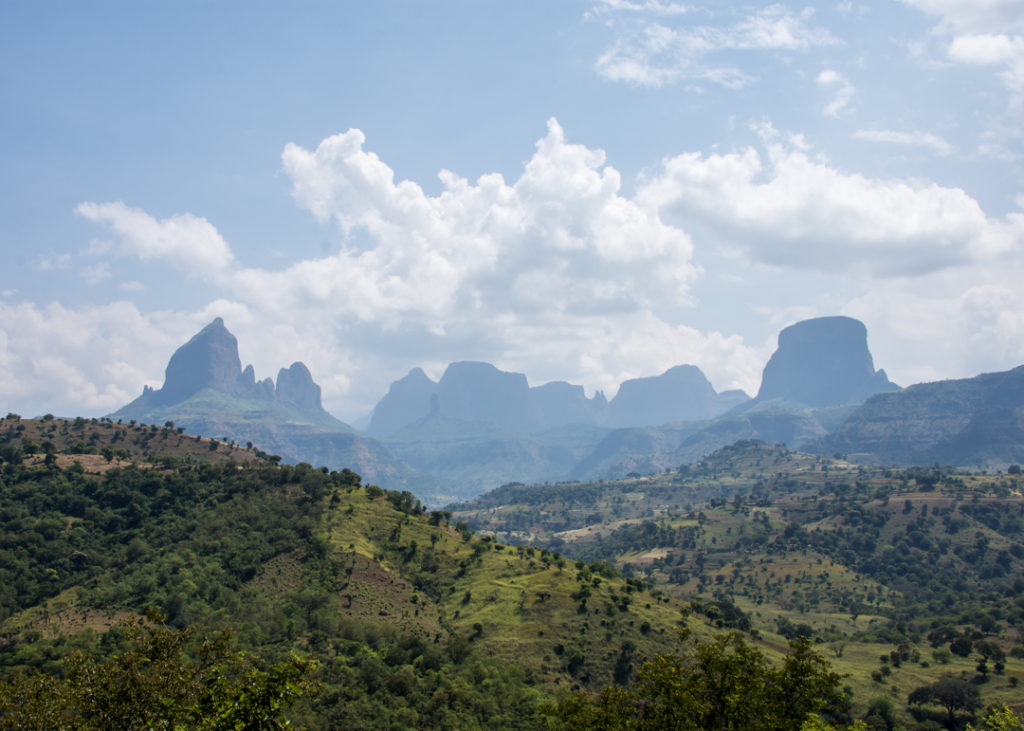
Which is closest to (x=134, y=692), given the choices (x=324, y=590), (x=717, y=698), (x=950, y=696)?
(x=717, y=698)

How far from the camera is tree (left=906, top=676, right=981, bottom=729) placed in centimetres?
9350

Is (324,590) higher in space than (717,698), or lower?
lower

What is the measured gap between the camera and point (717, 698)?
43.9 m

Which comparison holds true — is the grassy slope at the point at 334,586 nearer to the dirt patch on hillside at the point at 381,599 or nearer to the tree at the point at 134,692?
the dirt patch on hillside at the point at 381,599

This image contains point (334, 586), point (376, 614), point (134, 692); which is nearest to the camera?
point (134, 692)

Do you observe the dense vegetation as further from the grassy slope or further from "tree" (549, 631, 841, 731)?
the grassy slope

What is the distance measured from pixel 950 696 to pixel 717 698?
78.5 meters

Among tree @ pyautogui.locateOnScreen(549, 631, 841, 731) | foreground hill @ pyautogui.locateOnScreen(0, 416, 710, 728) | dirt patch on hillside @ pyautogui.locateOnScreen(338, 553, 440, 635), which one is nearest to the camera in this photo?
tree @ pyautogui.locateOnScreen(549, 631, 841, 731)

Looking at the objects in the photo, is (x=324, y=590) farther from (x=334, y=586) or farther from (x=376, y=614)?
(x=376, y=614)

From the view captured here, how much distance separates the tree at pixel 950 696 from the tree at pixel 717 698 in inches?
2877

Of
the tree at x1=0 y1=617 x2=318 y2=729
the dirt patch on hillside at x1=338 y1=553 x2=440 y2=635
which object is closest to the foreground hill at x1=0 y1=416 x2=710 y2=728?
the dirt patch on hillside at x1=338 y1=553 x2=440 y2=635

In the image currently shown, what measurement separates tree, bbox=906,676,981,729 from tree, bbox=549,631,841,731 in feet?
240

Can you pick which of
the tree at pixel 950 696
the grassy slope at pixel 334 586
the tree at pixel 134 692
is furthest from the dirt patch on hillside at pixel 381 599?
the tree at pixel 950 696

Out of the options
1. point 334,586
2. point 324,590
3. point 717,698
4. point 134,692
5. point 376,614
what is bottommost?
point 376,614
